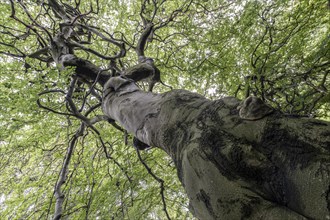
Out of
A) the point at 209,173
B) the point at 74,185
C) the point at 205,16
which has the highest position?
the point at 205,16

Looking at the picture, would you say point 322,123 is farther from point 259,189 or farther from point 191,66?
point 191,66

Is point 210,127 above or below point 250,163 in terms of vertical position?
above

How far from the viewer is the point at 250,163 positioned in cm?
76

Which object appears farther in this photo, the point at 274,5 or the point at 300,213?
the point at 274,5

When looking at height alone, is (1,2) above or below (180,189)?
above

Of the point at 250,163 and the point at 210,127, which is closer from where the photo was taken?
the point at 250,163

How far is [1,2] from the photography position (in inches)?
122

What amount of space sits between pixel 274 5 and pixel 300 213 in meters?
2.41

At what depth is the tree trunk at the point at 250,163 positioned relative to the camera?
0.64 m

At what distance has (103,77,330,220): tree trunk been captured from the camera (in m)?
0.64

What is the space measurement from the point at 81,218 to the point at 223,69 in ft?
8.66

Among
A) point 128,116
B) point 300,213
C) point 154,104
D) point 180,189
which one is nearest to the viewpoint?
point 300,213

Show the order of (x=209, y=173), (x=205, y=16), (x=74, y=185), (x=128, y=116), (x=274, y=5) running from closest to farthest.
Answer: (x=209, y=173)
(x=128, y=116)
(x=274, y=5)
(x=74, y=185)
(x=205, y=16)

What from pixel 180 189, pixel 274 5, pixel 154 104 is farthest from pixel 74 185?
pixel 274 5
